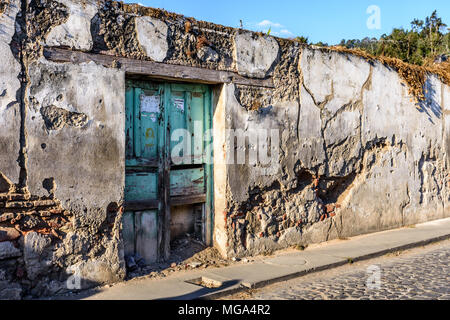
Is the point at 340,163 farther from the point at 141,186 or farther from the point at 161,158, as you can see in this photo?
the point at 141,186

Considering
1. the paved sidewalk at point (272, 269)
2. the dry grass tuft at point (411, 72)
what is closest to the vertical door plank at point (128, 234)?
the paved sidewalk at point (272, 269)

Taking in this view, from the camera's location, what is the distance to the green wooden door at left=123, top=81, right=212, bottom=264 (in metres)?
5.06

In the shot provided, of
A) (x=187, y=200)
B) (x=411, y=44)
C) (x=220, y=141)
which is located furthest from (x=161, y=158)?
(x=411, y=44)

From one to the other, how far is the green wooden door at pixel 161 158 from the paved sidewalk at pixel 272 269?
581 millimetres

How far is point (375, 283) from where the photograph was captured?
4746mm

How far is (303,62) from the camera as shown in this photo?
627 centimetres

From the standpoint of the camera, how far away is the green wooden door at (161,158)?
506 centimetres

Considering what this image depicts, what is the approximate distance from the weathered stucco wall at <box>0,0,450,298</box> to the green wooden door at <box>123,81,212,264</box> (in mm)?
212

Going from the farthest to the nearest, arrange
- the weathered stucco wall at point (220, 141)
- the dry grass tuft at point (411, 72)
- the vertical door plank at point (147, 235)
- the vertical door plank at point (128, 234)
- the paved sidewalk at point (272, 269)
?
the dry grass tuft at point (411, 72) < the vertical door plank at point (147, 235) < the vertical door plank at point (128, 234) < the paved sidewalk at point (272, 269) < the weathered stucco wall at point (220, 141)

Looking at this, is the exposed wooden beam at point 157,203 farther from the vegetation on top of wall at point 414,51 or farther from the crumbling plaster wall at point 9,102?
the vegetation on top of wall at point 414,51

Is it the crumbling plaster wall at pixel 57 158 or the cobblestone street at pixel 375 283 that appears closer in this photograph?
the crumbling plaster wall at pixel 57 158

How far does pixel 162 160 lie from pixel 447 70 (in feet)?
19.9
